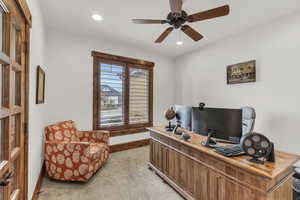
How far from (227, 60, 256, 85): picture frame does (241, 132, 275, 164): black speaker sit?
214 centimetres

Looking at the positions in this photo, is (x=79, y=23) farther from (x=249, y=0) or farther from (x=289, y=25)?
(x=289, y=25)

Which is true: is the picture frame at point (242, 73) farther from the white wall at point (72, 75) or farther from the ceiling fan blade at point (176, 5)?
the white wall at point (72, 75)

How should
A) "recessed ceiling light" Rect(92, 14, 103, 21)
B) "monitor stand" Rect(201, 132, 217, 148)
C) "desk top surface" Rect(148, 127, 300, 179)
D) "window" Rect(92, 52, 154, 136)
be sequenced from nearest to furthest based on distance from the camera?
1. "desk top surface" Rect(148, 127, 300, 179)
2. "monitor stand" Rect(201, 132, 217, 148)
3. "recessed ceiling light" Rect(92, 14, 103, 21)
4. "window" Rect(92, 52, 154, 136)

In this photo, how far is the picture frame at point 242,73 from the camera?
9.93 ft

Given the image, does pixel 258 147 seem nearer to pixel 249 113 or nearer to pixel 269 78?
pixel 249 113

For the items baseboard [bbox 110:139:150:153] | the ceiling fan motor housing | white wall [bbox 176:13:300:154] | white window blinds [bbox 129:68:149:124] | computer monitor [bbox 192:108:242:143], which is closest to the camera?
computer monitor [bbox 192:108:242:143]

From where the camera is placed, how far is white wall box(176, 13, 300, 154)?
2494mm

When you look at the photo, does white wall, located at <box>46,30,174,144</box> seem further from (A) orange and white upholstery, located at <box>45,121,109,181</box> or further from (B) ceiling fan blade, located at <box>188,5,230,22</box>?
(B) ceiling fan blade, located at <box>188,5,230,22</box>

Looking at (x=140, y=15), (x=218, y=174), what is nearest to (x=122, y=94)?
(x=140, y=15)

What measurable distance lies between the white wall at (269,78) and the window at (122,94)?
1879 mm

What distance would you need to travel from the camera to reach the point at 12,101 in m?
1.23

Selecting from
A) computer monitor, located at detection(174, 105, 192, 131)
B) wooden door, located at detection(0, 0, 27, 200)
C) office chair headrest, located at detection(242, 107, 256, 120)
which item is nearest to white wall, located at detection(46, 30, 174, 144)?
wooden door, located at detection(0, 0, 27, 200)

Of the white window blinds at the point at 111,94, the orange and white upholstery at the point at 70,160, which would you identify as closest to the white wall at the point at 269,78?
the white window blinds at the point at 111,94

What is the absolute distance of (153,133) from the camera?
9.20ft
